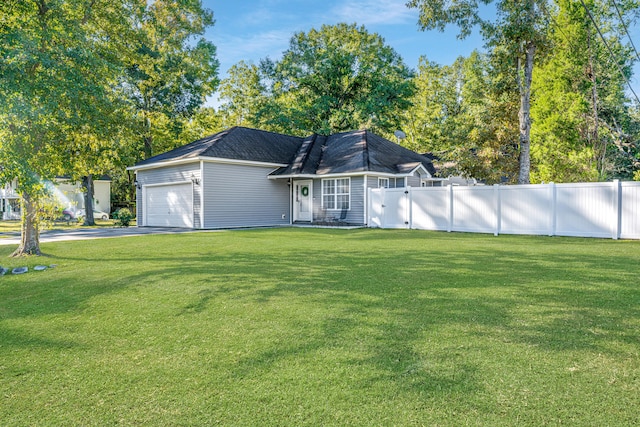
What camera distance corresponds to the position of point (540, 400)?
247cm

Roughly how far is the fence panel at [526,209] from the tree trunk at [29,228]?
42.4ft

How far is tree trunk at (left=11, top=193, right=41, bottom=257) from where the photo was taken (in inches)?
367

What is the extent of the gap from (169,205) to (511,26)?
646 inches

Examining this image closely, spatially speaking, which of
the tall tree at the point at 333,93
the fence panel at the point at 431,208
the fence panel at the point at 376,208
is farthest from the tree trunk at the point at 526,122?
the tall tree at the point at 333,93

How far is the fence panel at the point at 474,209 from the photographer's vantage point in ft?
44.0

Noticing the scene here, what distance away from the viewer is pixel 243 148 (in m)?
19.5

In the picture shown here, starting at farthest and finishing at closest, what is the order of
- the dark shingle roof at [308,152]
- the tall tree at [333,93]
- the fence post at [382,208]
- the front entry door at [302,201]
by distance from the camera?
1. the tall tree at [333,93]
2. the front entry door at [302,201]
3. the dark shingle roof at [308,152]
4. the fence post at [382,208]

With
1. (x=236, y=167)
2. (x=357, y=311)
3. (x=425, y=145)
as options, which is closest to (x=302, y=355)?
(x=357, y=311)

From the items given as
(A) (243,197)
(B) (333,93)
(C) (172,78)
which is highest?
(C) (172,78)

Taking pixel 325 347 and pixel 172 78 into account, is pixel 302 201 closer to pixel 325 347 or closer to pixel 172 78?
pixel 172 78

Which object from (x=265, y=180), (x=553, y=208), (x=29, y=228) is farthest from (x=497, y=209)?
(x=29, y=228)

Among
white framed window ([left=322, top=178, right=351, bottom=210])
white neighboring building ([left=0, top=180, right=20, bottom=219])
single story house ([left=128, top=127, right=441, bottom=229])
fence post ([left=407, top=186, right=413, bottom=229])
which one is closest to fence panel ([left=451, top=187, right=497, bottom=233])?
fence post ([left=407, top=186, right=413, bottom=229])

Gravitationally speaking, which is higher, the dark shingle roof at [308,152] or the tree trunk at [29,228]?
the dark shingle roof at [308,152]

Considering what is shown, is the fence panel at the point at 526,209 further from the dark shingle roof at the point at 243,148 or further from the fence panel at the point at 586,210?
the dark shingle roof at the point at 243,148
